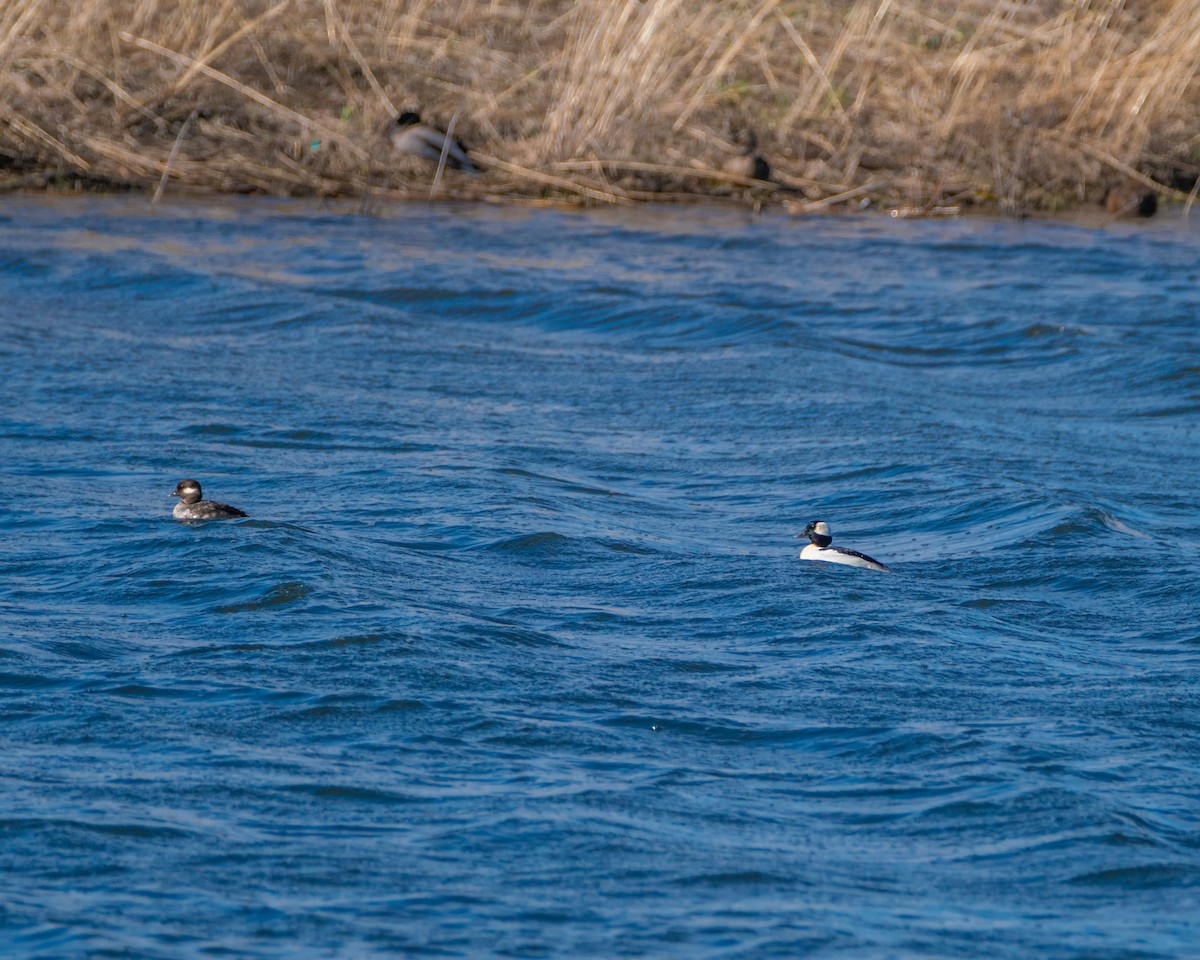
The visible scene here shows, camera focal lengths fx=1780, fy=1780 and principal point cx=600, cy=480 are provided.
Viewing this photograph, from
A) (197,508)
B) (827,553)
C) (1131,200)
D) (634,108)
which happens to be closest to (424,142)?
(634,108)

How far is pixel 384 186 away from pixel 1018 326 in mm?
7496

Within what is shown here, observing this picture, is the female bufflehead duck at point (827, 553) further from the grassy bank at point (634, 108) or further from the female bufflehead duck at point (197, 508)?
the grassy bank at point (634, 108)

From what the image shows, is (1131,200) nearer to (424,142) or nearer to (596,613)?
(424,142)

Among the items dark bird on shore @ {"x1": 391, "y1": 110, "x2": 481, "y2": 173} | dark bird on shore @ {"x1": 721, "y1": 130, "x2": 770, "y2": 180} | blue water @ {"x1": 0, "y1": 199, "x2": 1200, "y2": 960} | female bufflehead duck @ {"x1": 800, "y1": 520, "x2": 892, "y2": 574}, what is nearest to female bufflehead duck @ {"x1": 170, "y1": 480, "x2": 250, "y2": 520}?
blue water @ {"x1": 0, "y1": 199, "x2": 1200, "y2": 960}

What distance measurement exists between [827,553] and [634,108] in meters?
10.1

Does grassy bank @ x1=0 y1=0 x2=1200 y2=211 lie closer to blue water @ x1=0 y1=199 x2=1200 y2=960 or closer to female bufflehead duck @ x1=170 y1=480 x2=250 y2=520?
blue water @ x1=0 y1=199 x2=1200 y2=960

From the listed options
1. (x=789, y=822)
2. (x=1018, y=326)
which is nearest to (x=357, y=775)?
(x=789, y=822)

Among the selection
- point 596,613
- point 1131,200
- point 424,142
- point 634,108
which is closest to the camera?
point 596,613

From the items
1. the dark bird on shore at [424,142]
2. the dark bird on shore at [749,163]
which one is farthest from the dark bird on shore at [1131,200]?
the dark bird on shore at [424,142]

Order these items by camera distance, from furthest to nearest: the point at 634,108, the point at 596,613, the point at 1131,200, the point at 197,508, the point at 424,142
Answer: the point at 424,142 → the point at 1131,200 → the point at 634,108 → the point at 197,508 → the point at 596,613

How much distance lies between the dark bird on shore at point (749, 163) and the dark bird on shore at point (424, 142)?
270cm

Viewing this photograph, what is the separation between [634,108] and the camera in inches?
698

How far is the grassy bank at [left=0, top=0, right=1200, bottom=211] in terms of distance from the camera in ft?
58.8

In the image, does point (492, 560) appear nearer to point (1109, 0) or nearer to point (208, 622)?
point (208, 622)
